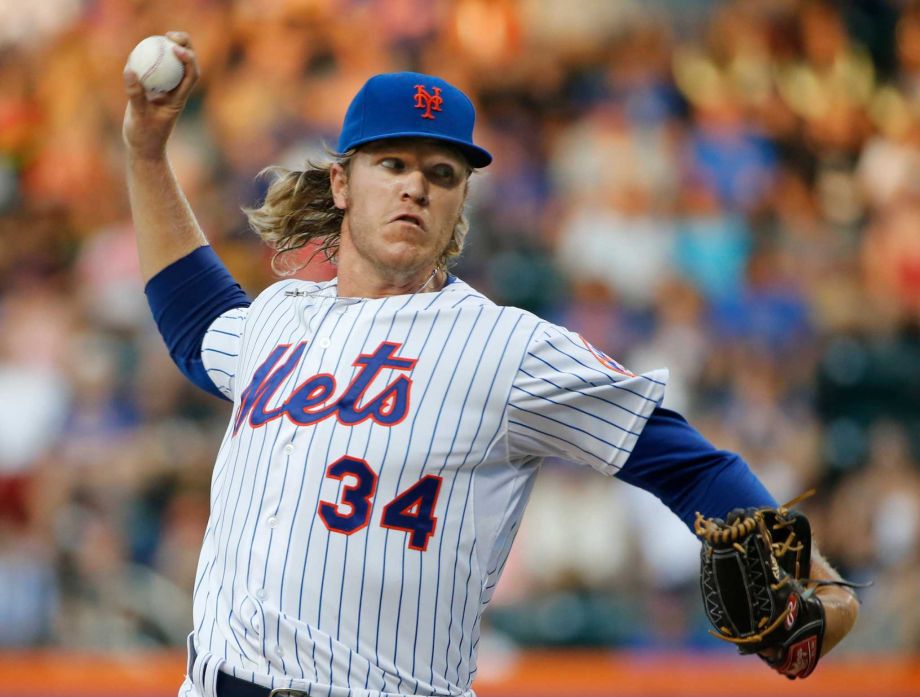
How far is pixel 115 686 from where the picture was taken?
5.55 metres

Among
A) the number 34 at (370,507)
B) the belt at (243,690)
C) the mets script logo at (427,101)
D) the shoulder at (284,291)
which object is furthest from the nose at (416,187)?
the belt at (243,690)

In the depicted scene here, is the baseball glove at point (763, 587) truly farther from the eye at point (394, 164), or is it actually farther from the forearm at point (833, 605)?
the eye at point (394, 164)

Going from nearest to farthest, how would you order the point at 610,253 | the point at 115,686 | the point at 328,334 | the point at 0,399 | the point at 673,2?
the point at 328,334
the point at 115,686
the point at 0,399
the point at 610,253
the point at 673,2

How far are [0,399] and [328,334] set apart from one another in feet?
16.6

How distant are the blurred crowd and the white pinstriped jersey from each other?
12.7 feet

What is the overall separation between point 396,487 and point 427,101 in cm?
80

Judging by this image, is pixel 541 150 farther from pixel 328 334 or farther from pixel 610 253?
pixel 328 334

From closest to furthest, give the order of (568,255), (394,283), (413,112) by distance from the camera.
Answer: (413,112) → (394,283) → (568,255)

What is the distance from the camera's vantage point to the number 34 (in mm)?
2539

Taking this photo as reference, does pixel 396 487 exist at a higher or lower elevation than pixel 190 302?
lower

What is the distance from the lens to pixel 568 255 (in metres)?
7.95

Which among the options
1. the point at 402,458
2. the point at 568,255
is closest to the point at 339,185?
the point at 402,458

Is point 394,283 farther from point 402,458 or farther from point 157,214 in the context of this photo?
point 157,214

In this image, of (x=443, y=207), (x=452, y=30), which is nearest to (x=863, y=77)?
(x=452, y=30)
